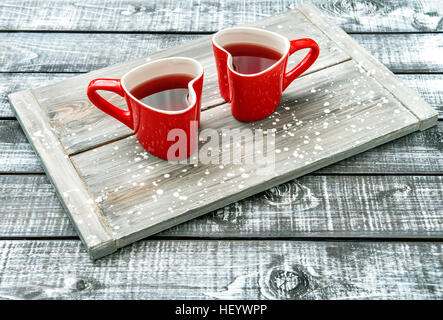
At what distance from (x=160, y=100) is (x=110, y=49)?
298 mm

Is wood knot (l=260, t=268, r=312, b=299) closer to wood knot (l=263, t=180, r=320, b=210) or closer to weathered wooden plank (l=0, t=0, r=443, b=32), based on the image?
wood knot (l=263, t=180, r=320, b=210)

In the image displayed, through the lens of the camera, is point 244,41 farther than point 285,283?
Yes

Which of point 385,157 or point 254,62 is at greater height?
point 254,62

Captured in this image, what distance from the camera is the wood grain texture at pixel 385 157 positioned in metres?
0.84

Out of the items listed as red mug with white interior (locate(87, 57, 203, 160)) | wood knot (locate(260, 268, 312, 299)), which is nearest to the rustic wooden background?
wood knot (locate(260, 268, 312, 299))

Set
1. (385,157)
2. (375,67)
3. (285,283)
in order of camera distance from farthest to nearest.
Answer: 1. (375,67)
2. (385,157)
3. (285,283)

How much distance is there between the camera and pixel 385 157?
855 mm

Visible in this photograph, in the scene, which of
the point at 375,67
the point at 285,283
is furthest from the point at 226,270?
the point at 375,67

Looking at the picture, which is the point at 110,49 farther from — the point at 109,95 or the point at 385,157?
the point at 385,157

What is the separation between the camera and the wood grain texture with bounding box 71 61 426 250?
0.77 m

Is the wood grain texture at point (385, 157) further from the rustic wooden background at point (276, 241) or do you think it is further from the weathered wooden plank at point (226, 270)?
the weathered wooden plank at point (226, 270)

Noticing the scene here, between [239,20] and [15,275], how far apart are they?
0.65 metres

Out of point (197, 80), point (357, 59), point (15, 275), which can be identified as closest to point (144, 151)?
point (197, 80)
